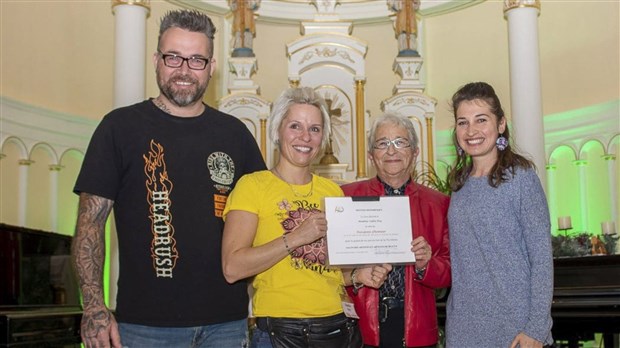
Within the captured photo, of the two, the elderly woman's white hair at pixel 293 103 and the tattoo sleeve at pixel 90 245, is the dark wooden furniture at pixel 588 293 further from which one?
the tattoo sleeve at pixel 90 245

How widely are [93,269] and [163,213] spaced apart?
31 centimetres

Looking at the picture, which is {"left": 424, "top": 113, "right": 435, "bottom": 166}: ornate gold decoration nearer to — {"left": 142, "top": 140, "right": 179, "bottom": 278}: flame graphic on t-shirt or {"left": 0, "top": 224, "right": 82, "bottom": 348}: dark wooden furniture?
{"left": 0, "top": 224, "right": 82, "bottom": 348}: dark wooden furniture

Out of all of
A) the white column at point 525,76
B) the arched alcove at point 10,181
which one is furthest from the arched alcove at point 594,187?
the arched alcove at point 10,181

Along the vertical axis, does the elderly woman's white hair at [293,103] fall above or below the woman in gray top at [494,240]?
above

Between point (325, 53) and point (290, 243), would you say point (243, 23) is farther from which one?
point (290, 243)

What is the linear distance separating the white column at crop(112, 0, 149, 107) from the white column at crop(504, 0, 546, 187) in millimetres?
4275

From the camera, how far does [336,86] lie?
9414mm

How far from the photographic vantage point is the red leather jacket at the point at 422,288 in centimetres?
307

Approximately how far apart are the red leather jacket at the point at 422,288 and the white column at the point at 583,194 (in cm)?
667

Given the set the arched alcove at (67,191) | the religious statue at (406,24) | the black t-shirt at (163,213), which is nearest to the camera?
the black t-shirt at (163,213)

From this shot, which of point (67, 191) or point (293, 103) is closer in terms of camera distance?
point (293, 103)

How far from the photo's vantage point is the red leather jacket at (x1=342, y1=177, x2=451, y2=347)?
3072 millimetres

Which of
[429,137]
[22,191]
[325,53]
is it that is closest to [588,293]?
[429,137]

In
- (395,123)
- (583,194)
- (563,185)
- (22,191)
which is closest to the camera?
(395,123)
